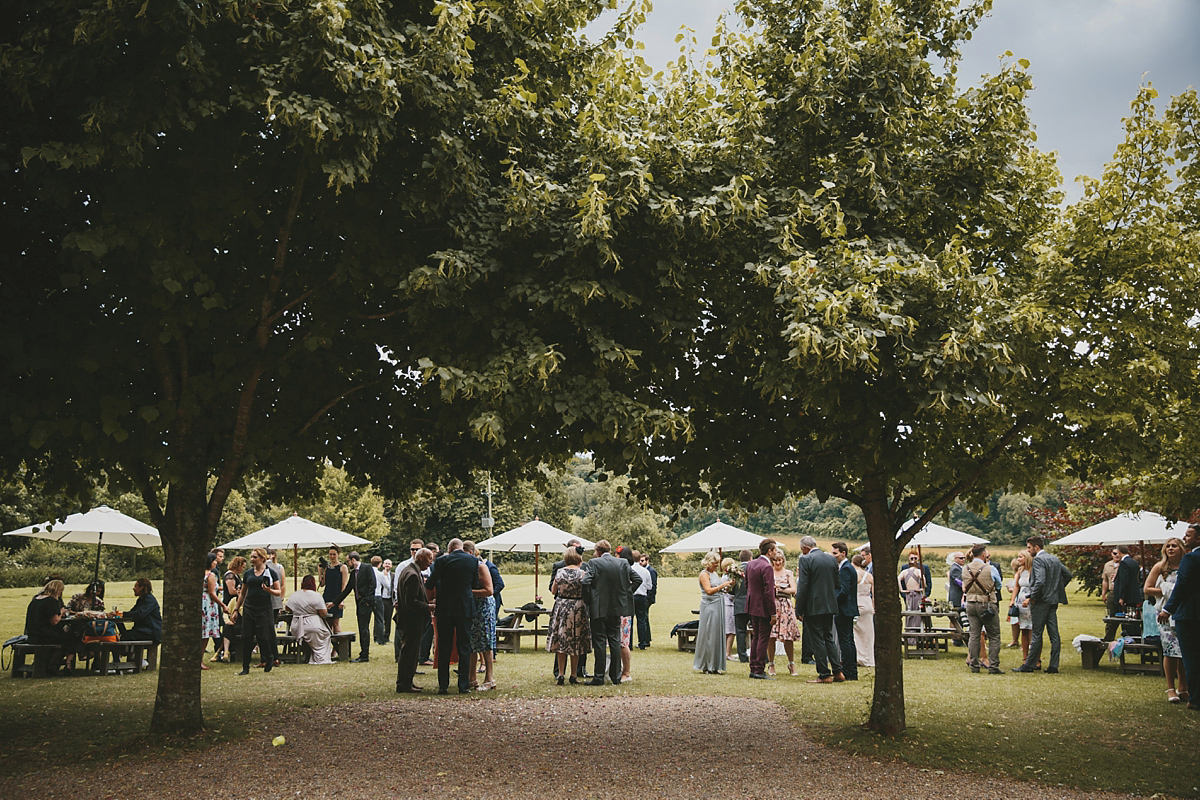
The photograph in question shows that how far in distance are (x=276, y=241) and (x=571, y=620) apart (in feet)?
23.2

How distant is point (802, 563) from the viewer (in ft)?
43.6

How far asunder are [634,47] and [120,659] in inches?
577

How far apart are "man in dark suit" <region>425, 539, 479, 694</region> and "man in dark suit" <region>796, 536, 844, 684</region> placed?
5.08 m

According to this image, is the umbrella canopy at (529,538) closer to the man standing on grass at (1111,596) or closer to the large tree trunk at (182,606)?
the man standing on grass at (1111,596)

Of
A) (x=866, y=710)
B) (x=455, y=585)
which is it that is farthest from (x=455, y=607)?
(x=866, y=710)

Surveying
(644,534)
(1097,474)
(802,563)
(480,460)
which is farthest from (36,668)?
(644,534)

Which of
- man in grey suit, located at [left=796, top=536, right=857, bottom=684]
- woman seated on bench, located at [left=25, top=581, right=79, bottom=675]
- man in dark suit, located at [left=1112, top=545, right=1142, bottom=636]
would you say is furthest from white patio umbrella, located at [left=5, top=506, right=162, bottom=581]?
man in dark suit, located at [left=1112, top=545, right=1142, bottom=636]

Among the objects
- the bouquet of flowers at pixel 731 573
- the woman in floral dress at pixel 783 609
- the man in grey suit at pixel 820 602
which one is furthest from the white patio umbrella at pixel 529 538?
the man in grey suit at pixel 820 602

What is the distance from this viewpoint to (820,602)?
13.1 meters

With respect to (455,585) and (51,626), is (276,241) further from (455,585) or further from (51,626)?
(51,626)

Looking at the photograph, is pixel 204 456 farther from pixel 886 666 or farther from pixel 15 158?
pixel 886 666

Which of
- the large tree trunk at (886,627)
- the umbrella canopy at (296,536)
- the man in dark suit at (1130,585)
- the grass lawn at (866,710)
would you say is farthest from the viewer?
the umbrella canopy at (296,536)

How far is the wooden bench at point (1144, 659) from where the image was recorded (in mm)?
13188

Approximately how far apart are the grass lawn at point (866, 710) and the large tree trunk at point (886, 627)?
266mm
